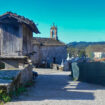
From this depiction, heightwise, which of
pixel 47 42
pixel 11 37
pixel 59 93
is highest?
pixel 47 42

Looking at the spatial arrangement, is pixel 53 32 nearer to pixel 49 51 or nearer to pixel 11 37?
pixel 49 51

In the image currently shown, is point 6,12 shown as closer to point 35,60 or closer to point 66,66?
point 66,66

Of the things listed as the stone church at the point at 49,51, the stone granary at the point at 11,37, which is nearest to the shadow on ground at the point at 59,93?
the stone granary at the point at 11,37

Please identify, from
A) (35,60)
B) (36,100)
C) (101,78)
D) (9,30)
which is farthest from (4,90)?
(35,60)

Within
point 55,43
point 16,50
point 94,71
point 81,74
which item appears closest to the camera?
point 16,50

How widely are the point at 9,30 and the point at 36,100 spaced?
6133mm

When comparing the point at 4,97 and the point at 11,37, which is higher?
the point at 11,37

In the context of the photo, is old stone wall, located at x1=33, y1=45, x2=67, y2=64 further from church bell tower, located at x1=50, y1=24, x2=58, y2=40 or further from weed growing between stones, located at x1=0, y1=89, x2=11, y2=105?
weed growing between stones, located at x1=0, y1=89, x2=11, y2=105

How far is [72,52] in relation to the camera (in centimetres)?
5206

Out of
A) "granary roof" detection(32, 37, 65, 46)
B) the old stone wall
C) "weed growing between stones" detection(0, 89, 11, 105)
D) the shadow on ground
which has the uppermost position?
"granary roof" detection(32, 37, 65, 46)

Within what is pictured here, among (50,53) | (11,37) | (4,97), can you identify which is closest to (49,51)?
(50,53)

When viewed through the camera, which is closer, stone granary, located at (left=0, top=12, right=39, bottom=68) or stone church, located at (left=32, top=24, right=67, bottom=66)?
stone granary, located at (left=0, top=12, right=39, bottom=68)

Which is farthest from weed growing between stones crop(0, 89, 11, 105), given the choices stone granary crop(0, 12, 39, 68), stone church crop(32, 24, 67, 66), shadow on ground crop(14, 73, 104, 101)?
stone church crop(32, 24, 67, 66)

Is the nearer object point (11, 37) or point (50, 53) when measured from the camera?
point (11, 37)
